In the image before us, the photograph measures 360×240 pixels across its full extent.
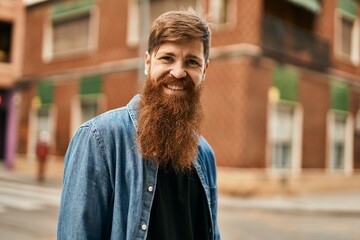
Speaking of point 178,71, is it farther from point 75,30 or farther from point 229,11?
point 75,30

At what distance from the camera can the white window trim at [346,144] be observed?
53.8 feet

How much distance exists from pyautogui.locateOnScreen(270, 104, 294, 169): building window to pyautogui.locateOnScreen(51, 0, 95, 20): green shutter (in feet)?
22.3

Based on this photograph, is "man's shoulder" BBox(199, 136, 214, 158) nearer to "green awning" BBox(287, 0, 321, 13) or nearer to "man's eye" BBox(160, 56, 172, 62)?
"man's eye" BBox(160, 56, 172, 62)

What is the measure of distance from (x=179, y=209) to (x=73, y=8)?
14087 millimetres

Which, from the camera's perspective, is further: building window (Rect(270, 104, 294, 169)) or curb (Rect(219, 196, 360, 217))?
building window (Rect(270, 104, 294, 169))

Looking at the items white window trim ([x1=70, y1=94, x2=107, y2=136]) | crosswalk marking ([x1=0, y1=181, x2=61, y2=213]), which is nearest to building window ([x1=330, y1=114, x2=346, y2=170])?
white window trim ([x1=70, y1=94, x2=107, y2=136])

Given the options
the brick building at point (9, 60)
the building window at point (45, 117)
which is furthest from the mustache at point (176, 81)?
the building window at point (45, 117)

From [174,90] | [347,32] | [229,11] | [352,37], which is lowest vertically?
[174,90]

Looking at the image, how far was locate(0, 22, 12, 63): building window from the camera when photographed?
2.46 metres

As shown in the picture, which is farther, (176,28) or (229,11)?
(229,11)

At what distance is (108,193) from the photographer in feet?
5.91

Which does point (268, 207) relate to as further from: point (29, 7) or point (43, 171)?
point (29, 7)

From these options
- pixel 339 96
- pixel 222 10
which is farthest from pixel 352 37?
pixel 222 10

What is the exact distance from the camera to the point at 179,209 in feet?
6.43
